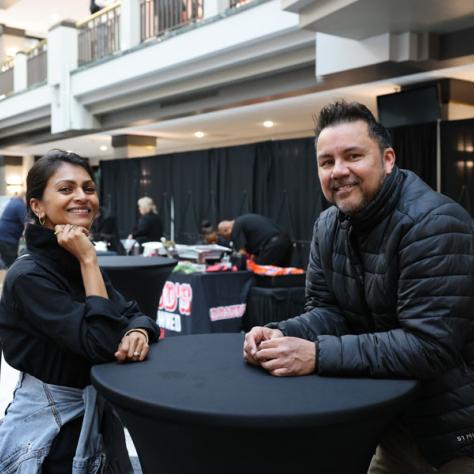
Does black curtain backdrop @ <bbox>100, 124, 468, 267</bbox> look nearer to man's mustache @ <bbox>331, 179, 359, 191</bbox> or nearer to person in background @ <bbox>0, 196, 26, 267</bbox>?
person in background @ <bbox>0, 196, 26, 267</bbox>

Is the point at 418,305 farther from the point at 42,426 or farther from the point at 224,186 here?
the point at 224,186

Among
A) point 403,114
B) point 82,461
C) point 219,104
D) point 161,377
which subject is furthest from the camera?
point 219,104

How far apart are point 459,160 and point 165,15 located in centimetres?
663

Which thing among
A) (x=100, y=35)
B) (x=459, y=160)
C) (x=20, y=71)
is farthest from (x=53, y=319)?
(x=20, y=71)

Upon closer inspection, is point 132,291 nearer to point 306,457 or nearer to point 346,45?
point 306,457

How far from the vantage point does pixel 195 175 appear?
40.0 ft

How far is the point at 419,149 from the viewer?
24.3ft

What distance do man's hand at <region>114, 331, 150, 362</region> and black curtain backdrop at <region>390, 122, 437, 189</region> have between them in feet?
20.5

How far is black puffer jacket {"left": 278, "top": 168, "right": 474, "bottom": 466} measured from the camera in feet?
4.37

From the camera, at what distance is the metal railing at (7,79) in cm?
1708

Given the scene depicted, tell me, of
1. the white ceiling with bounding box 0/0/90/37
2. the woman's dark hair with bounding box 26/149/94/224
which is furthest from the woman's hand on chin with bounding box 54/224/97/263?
the white ceiling with bounding box 0/0/90/37

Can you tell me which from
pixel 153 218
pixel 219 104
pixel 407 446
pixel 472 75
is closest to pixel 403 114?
pixel 472 75

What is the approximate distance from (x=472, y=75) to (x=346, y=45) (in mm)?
1617

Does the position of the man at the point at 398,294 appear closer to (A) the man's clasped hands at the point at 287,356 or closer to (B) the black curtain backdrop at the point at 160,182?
(A) the man's clasped hands at the point at 287,356
